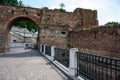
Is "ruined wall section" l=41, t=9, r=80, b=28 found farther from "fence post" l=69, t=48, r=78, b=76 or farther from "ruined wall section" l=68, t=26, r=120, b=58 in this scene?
"fence post" l=69, t=48, r=78, b=76

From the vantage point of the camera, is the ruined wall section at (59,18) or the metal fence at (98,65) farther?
the ruined wall section at (59,18)

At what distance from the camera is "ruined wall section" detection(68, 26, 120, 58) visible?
35.6ft

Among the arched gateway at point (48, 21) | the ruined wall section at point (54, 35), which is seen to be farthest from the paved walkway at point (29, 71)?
the ruined wall section at point (54, 35)

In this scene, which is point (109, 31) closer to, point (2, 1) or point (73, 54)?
point (73, 54)

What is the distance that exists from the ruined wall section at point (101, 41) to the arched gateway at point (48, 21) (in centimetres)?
463

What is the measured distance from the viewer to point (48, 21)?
21047 millimetres

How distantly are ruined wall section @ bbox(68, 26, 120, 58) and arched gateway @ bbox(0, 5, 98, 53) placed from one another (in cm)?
463

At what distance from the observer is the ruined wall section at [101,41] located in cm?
1084

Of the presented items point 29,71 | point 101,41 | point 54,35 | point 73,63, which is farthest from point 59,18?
point 73,63

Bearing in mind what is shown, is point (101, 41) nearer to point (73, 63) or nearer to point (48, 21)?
point (73, 63)

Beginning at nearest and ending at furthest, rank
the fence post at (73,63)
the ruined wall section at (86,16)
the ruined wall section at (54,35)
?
the fence post at (73,63) < the ruined wall section at (54,35) < the ruined wall section at (86,16)

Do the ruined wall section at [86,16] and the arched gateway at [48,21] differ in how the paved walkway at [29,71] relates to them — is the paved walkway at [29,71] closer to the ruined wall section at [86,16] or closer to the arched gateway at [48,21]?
the arched gateway at [48,21]

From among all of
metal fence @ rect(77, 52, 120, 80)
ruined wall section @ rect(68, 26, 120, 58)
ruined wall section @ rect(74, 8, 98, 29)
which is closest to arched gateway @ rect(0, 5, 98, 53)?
ruined wall section @ rect(74, 8, 98, 29)

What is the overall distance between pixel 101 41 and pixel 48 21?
9.81 m
